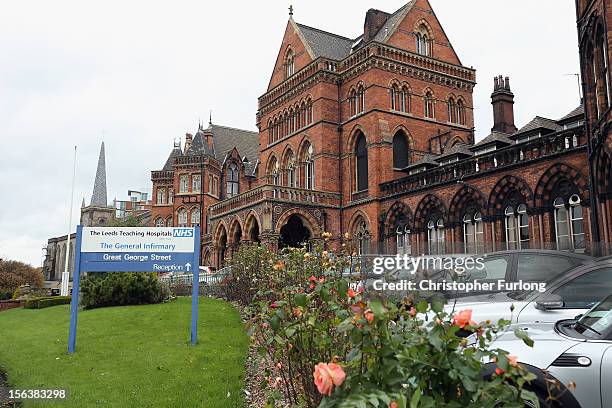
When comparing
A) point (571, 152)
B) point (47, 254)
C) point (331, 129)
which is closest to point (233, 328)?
point (571, 152)

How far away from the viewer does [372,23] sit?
112 feet

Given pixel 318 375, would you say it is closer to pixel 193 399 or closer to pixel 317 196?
pixel 193 399

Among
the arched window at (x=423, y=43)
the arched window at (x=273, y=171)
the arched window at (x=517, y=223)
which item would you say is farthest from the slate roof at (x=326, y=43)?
the arched window at (x=517, y=223)

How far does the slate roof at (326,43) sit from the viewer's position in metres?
35.7

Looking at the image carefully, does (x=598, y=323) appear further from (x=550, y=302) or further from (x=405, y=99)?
(x=405, y=99)

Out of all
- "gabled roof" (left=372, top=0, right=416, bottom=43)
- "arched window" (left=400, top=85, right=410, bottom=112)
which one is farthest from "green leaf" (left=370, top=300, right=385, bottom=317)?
"gabled roof" (left=372, top=0, right=416, bottom=43)

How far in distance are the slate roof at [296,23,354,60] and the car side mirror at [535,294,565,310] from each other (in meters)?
29.2

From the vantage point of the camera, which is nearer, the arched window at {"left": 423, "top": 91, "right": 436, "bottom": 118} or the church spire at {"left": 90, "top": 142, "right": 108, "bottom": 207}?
the arched window at {"left": 423, "top": 91, "right": 436, "bottom": 118}

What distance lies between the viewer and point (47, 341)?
13.6 meters

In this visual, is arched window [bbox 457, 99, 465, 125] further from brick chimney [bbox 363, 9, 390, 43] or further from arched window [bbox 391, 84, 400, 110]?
brick chimney [bbox 363, 9, 390, 43]

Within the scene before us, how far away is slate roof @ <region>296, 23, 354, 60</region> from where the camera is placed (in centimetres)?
3566

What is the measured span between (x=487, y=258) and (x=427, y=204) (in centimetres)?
1987

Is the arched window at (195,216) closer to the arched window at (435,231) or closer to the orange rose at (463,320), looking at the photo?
the arched window at (435,231)

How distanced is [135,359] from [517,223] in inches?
684
